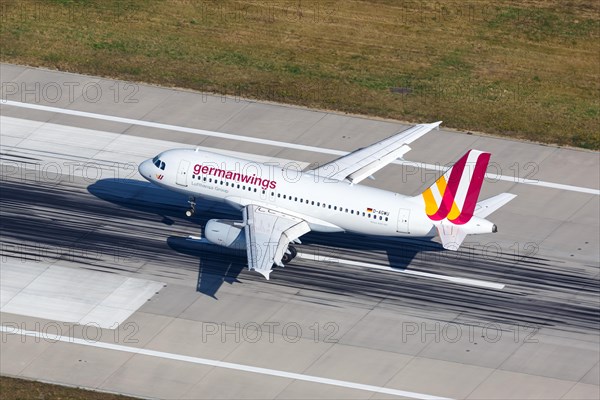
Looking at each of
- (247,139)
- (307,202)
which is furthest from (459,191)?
(247,139)

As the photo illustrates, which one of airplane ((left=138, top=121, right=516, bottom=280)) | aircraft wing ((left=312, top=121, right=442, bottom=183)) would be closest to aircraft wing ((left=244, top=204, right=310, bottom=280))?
airplane ((left=138, top=121, right=516, bottom=280))

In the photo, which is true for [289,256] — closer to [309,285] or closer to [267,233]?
[309,285]

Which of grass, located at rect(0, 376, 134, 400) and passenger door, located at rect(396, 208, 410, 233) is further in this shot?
passenger door, located at rect(396, 208, 410, 233)

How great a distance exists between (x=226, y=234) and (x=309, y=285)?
5.85 meters

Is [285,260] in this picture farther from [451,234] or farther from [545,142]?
[545,142]

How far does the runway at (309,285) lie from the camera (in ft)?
238

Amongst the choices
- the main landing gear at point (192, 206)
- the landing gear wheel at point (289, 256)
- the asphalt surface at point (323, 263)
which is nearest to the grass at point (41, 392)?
the asphalt surface at point (323, 263)

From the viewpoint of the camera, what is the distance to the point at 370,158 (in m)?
84.9

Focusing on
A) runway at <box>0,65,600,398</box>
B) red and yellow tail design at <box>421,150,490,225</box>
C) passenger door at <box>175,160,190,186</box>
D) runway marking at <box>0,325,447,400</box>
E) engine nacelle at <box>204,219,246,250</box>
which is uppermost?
red and yellow tail design at <box>421,150,490,225</box>

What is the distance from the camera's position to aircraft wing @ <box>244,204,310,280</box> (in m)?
74.3

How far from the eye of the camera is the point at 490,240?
8381cm

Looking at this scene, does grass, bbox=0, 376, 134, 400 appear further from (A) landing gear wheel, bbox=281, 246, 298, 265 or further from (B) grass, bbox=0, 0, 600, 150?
(B) grass, bbox=0, 0, 600, 150

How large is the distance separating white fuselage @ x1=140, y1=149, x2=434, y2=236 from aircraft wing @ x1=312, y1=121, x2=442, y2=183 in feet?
8.66

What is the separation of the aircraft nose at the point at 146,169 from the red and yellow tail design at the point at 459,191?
17669 millimetres
